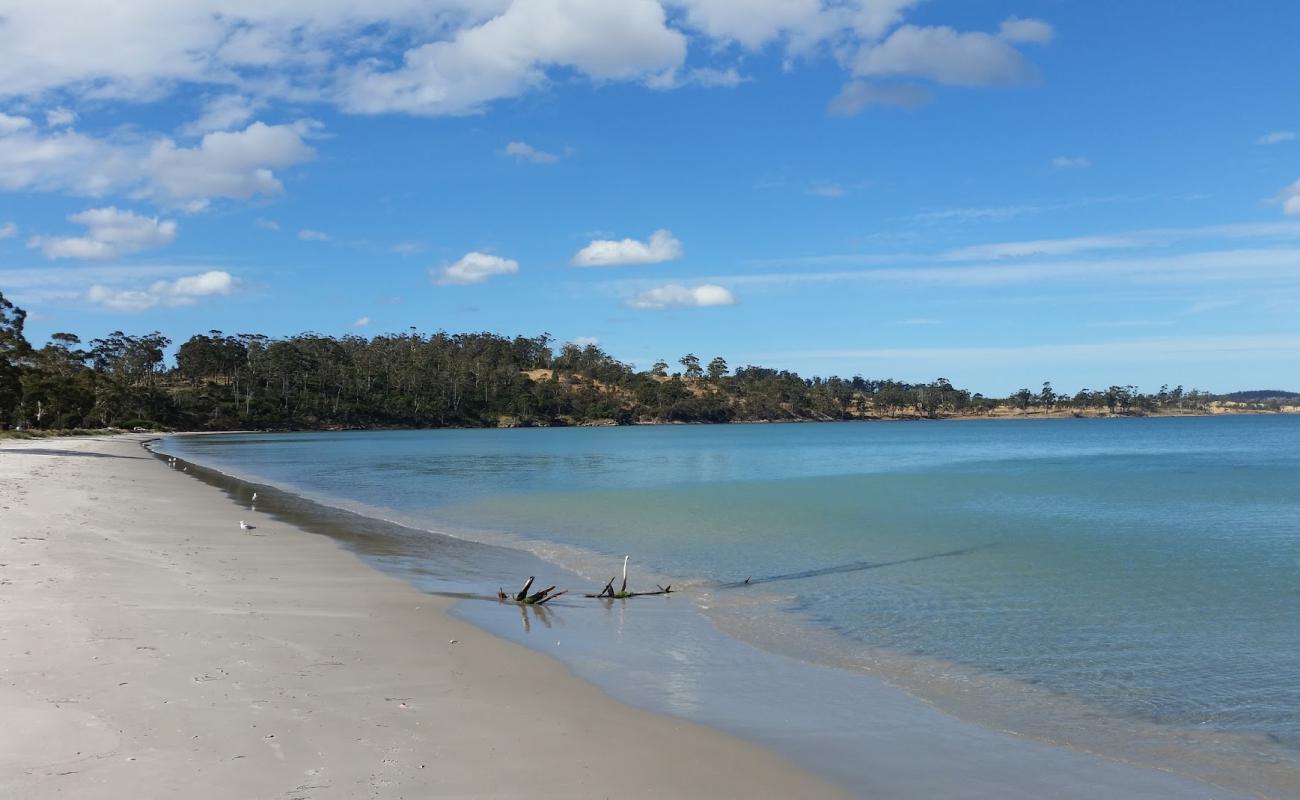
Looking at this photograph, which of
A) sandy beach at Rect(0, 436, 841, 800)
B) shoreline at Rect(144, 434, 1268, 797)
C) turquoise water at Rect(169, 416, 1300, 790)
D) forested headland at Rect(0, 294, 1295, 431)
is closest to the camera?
sandy beach at Rect(0, 436, 841, 800)

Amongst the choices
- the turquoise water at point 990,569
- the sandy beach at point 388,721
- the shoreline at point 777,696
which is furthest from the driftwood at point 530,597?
the turquoise water at point 990,569

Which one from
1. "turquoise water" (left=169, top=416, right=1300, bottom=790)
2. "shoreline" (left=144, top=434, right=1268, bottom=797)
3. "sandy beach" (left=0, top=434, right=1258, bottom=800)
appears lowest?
"turquoise water" (left=169, top=416, right=1300, bottom=790)

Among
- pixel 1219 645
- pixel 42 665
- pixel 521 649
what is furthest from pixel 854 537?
pixel 42 665

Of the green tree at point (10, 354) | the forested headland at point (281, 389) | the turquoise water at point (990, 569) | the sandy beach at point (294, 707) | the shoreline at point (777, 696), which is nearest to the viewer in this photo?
the sandy beach at point (294, 707)

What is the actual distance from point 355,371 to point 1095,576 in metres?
165

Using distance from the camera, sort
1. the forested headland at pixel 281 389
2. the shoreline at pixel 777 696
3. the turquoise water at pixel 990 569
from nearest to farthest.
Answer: the shoreline at pixel 777 696 < the turquoise water at pixel 990 569 < the forested headland at pixel 281 389

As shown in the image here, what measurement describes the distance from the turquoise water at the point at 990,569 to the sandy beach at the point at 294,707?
402cm

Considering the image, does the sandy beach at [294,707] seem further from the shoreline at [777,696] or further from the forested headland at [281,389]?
the forested headland at [281,389]

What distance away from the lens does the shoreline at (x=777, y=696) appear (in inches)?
296

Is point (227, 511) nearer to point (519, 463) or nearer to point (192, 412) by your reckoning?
point (519, 463)

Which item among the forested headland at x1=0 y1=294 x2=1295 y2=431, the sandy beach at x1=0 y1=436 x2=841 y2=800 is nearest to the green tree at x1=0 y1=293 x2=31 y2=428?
the forested headland at x1=0 y1=294 x2=1295 y2=431

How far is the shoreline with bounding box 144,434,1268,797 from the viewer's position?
24.6 feet

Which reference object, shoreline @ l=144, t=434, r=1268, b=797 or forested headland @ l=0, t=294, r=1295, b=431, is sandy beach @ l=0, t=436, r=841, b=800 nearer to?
shoreline @ l=144, t=434, r=1268, b=797

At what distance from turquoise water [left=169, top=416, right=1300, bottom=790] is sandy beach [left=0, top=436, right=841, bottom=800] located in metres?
4.02
